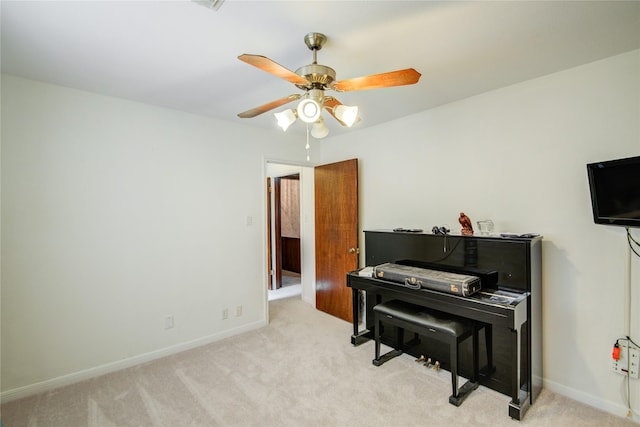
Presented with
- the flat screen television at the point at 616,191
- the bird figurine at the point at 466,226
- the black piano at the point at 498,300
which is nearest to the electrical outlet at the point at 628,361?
the black piano at the point at 498,300

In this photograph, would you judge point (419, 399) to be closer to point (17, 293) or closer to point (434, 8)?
point (434, 8)

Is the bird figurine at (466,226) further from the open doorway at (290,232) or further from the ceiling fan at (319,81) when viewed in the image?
the open doorway at (290,232)

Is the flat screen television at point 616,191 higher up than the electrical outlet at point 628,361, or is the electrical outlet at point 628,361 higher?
the flat screen television at point 616,191

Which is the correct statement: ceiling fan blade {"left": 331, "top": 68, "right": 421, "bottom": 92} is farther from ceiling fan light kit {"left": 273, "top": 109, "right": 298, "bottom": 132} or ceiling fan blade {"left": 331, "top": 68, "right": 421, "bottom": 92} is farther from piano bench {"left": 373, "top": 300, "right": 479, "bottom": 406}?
piano bench {"left": 373, "top": 300, "right": 479, "bottom": 406}

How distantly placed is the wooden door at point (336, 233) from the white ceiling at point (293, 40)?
1.45 m

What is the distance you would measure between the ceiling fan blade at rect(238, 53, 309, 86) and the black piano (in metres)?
1.76

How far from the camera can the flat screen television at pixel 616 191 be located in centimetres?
172

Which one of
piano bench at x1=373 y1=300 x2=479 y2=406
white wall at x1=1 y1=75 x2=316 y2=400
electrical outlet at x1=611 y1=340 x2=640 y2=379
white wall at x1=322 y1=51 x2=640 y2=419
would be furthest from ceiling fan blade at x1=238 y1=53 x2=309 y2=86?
electrical outlet at x1=611 y1=340 x2=640 y2=379

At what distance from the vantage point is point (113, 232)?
102 inches

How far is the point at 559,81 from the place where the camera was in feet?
7.07

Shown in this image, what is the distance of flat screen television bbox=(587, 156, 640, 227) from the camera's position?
1.72 metres

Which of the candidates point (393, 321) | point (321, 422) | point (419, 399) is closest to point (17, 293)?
point (321, 422)

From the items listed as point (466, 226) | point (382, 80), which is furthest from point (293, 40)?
point (466, 226)

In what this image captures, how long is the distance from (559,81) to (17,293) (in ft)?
13.9
